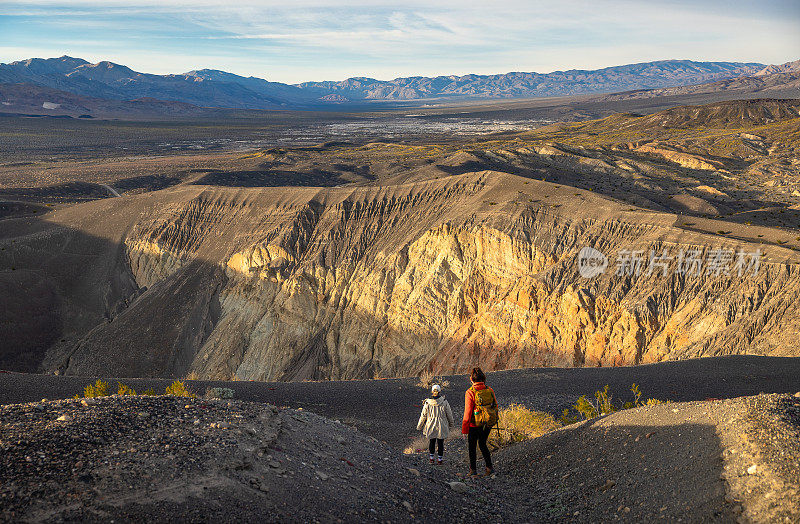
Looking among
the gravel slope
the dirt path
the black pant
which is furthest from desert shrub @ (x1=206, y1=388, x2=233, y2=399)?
the black pant

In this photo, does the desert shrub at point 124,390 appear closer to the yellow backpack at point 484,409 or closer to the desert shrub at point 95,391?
the desert shrub at point 95,391

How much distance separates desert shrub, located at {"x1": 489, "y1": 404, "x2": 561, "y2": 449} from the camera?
12672mm

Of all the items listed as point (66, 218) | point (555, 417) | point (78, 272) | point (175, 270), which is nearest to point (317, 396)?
point (555, 417)

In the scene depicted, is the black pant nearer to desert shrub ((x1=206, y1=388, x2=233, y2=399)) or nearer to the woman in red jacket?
the woman in red jacket

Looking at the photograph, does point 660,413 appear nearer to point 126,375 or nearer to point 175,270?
point 126,375

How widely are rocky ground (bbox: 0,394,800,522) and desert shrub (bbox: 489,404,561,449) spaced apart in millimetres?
1632

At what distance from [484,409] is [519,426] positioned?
4218mm

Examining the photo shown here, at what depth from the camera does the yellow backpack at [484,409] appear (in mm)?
10164

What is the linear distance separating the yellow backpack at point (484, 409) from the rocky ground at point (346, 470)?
1.10m

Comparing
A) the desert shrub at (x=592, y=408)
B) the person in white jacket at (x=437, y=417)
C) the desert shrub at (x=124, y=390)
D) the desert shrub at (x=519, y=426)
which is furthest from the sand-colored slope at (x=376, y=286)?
the person in white jacket at (x=437, y=417)

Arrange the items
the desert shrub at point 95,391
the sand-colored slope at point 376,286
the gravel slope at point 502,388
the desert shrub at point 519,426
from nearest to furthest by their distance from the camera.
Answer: the desert shrub at point 519,426, the desert shrub at point 95,391, the gravel slope at point 502,388, the sand-colored slope at point 376,286

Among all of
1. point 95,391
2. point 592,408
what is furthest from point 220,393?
point 592,408

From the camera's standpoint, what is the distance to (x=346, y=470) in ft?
29.0

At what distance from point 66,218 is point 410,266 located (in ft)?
112
